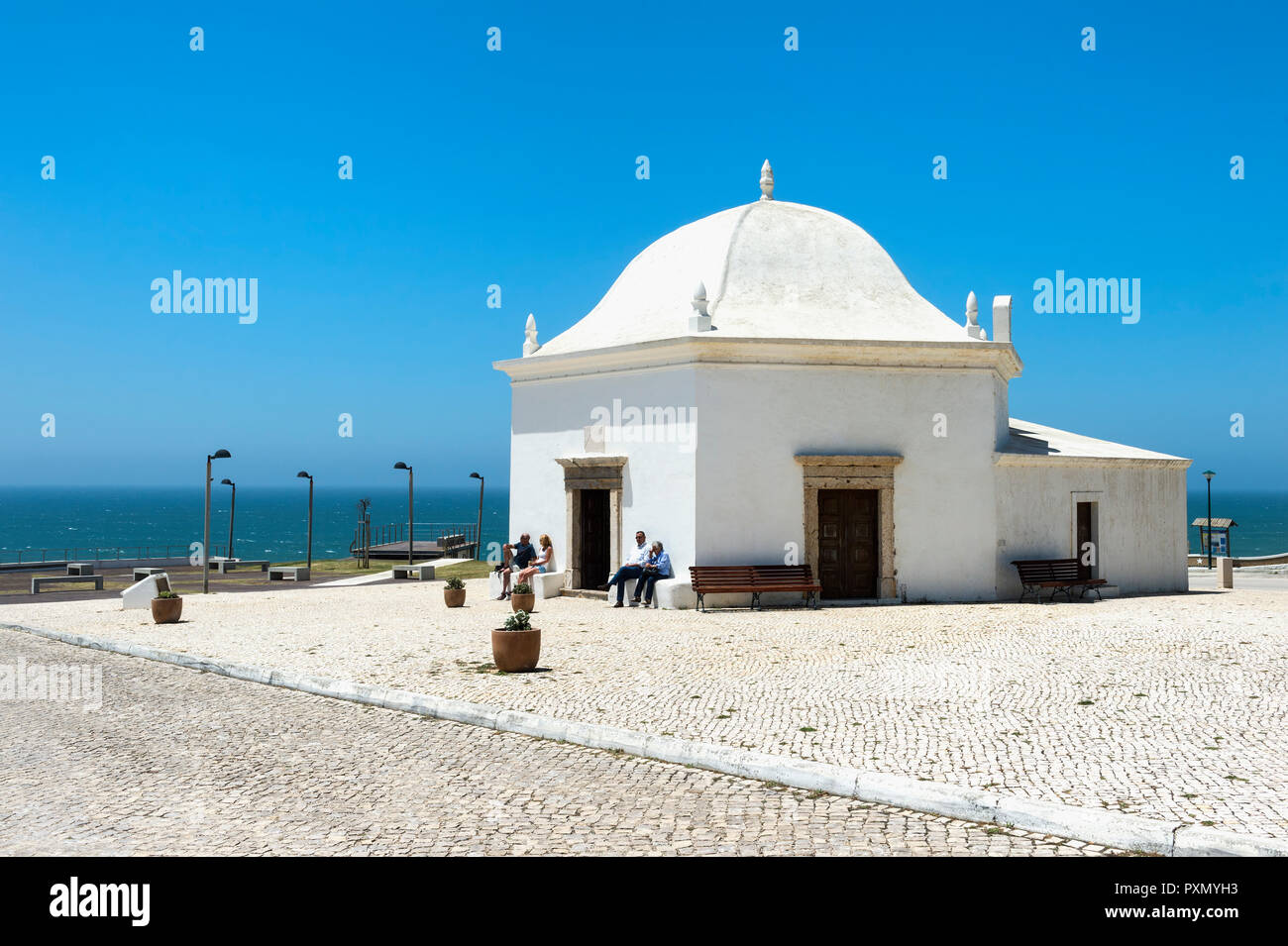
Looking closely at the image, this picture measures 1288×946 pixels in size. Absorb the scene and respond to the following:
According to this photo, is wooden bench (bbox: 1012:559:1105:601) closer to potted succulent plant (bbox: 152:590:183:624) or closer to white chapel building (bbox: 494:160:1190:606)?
white chapel building (bbox: 494:160:1190:606)

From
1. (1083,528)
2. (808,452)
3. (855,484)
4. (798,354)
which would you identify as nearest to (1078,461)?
(1083,528)

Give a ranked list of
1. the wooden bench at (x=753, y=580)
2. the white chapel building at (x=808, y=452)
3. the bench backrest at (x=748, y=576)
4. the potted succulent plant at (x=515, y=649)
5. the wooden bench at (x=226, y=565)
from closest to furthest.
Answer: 1. the potted succulent plant at (x=515, y=649)
2. the wooden bench at (x=753, y=580)
3. the bench backrest at (x=748, y=576)
4. the white chapel building at (x=808, y=452)
5. the wooden bench at (x=226, y=565)

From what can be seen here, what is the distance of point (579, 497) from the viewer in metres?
20.0

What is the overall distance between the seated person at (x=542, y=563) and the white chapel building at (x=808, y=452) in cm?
22

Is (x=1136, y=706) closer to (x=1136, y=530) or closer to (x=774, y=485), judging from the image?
(x=774, y=485)

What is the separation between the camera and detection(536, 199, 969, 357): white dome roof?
63.8 feet

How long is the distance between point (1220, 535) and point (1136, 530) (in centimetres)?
1267

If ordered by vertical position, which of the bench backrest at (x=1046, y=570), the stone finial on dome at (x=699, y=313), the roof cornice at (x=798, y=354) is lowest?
the bench backrest at (x=1046, y=570)

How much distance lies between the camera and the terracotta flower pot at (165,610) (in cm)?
1683

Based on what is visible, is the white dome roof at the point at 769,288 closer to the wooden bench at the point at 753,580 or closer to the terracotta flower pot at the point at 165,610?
the wooden bench at the point at 753,580

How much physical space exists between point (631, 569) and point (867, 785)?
11960 mm

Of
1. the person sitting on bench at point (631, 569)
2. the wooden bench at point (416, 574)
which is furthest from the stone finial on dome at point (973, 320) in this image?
the wooden bench at point (416, 574)

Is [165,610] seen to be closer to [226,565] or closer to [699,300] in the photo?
[699,300]

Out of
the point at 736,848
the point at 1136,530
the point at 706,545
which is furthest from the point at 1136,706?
the point at 1136,530
